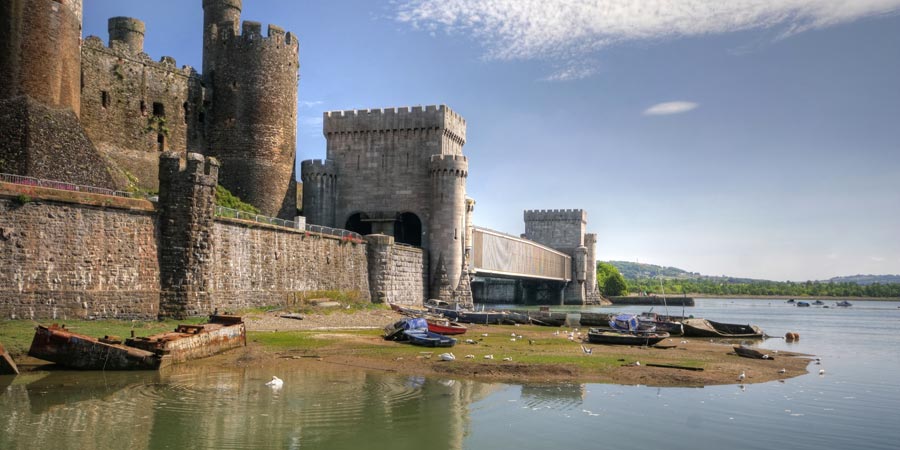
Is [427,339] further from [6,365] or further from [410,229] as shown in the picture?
[410,229]

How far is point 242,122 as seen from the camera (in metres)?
53.2

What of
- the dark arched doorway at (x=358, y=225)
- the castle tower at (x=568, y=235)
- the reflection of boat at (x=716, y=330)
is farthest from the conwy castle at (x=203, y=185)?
the castle tower at (x=568, y=235)

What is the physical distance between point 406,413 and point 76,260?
16731 mm

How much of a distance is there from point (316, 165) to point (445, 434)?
47037 millimetres

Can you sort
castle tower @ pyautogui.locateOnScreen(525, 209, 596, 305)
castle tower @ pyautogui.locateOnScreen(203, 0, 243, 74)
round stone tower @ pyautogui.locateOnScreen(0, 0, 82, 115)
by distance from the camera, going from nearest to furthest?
round stone tower @ pyautogui.locateOnScreen(0, 0, 82, 115)
castle tower @ pyautogui.locateOnScreen(203, 0, 243, 74)
castle tower @ pyautogui.locateOnScreen(525, 209, 596, 305)

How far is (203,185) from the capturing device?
33.6 meters

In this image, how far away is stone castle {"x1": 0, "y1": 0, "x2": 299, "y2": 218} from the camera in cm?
3375

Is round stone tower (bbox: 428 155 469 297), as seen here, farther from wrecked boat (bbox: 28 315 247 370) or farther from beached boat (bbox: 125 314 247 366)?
wrecked boat (bbox: 28 315 247 370)

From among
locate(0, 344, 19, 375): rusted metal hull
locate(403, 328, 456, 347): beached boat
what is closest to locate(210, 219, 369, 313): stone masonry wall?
locate(403, 328, 456, 347): beached boat

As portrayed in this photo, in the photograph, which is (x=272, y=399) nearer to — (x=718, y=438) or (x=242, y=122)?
(x=718, y=438)

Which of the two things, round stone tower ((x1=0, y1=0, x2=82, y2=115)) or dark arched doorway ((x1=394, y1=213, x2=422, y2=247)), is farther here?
dark arched doorway ((x1=394, y1=213, x2=422, y2=247))

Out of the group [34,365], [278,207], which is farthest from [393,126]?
[34,365]

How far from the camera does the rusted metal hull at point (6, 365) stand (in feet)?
70.0

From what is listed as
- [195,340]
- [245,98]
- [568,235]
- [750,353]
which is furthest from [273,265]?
[568,235]
